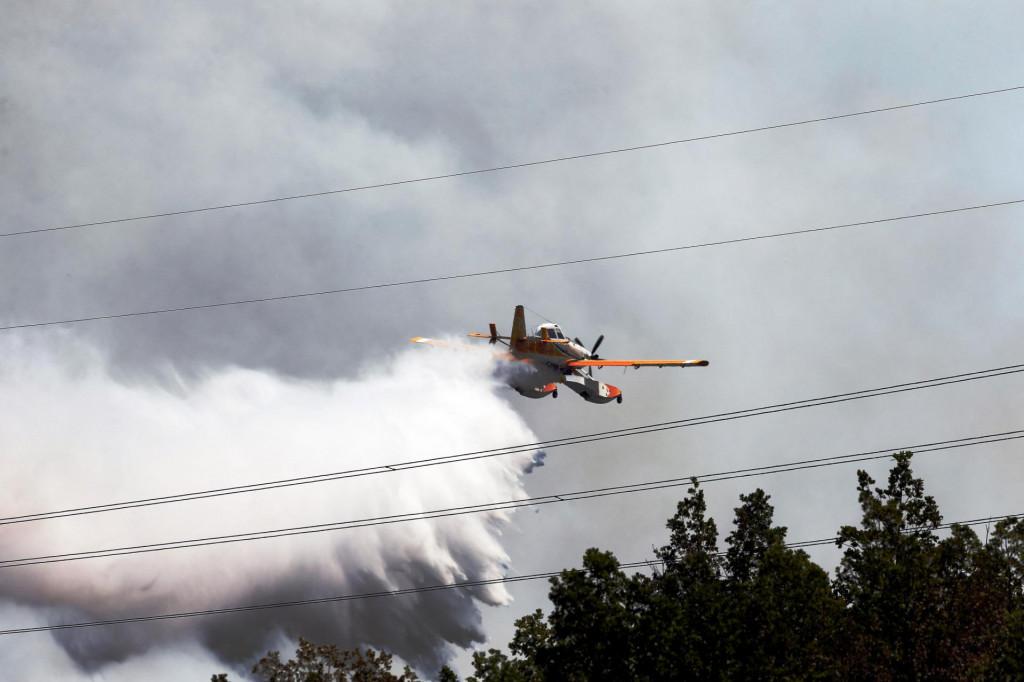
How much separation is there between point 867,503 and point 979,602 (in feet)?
43.8

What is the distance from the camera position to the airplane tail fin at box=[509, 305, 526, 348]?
10175cm

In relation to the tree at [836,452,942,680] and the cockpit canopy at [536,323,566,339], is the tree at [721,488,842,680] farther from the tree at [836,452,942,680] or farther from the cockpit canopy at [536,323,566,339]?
the cockpit canopy at [536,323,566,339]

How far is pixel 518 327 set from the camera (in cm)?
10200

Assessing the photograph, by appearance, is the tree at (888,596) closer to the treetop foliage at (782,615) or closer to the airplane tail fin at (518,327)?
the treetop foliage at (782,615)

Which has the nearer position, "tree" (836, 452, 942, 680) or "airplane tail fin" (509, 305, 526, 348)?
"tree" (836, 452, 942, 680)

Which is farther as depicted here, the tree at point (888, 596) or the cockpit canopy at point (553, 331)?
the cockpit canopy at point (553, 331)

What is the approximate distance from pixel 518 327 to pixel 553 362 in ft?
16.1

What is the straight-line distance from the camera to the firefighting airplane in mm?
98500

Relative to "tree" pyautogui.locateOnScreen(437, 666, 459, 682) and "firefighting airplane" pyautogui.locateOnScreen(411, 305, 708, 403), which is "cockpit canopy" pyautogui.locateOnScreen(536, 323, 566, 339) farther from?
"tree" pyautogui.locateOnScreen(437, 666, 459, 682)

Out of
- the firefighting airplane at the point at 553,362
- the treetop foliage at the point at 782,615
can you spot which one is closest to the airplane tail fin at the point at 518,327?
the firefighting airplane at the point at 553,362

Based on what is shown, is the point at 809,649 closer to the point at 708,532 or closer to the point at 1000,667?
the point at 1000,667

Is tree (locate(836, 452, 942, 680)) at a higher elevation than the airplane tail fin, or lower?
lower


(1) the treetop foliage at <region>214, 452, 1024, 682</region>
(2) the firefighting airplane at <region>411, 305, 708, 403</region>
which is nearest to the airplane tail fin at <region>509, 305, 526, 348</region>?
(2) the firefighting airplane at <region>411, 305, 708, 403</region>

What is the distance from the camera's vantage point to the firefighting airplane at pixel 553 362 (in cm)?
9850
